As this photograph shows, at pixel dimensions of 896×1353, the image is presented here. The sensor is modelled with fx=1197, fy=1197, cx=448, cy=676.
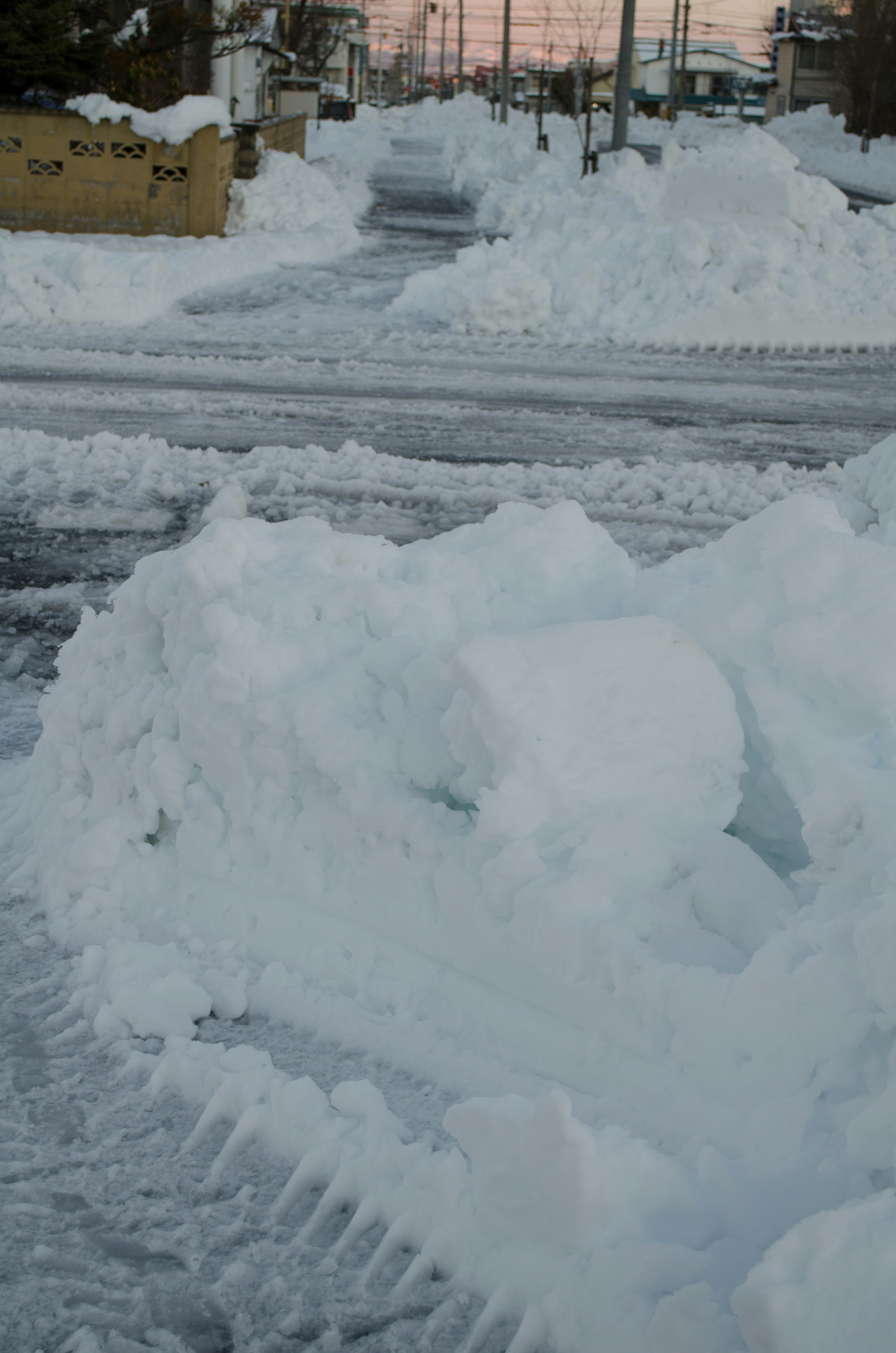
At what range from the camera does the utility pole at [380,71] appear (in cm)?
10538

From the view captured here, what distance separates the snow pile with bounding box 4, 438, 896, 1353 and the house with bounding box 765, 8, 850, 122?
61.1 meters

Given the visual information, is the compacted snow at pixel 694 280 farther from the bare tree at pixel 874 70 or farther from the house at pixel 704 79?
the house at pixel 704 79

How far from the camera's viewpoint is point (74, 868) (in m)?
3.15

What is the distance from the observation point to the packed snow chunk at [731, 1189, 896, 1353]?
5.75 ft

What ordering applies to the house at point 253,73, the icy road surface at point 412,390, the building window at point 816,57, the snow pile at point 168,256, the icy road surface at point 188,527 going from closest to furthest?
the icy road surface at point 188,527 → the icy road surface at point 412,390 → the snow pile at point 168,256 → the house at point 253,73 → the building window at point 816,57

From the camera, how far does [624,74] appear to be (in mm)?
21984

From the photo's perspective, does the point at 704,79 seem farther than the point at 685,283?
Yes

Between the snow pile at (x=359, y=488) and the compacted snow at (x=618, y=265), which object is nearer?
the snow pile at (x=359, y=488)

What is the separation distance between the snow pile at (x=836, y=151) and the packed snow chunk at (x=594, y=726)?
92.0 ft

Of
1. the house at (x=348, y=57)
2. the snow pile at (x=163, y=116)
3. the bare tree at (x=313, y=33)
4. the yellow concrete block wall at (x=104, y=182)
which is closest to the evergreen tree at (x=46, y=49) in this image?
the yellow concrete block wall at (x=104, y=182)

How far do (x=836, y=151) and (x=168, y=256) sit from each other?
34446mm

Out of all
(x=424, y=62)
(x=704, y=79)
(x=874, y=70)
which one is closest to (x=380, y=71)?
(x=424, y=62)

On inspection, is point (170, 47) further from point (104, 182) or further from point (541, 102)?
point (541, 102)

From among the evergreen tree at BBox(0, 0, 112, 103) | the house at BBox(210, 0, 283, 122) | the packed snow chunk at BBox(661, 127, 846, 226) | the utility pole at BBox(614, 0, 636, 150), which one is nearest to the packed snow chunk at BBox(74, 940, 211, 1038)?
the packed snow chunk at BBox(661, 127, 846, 226)
